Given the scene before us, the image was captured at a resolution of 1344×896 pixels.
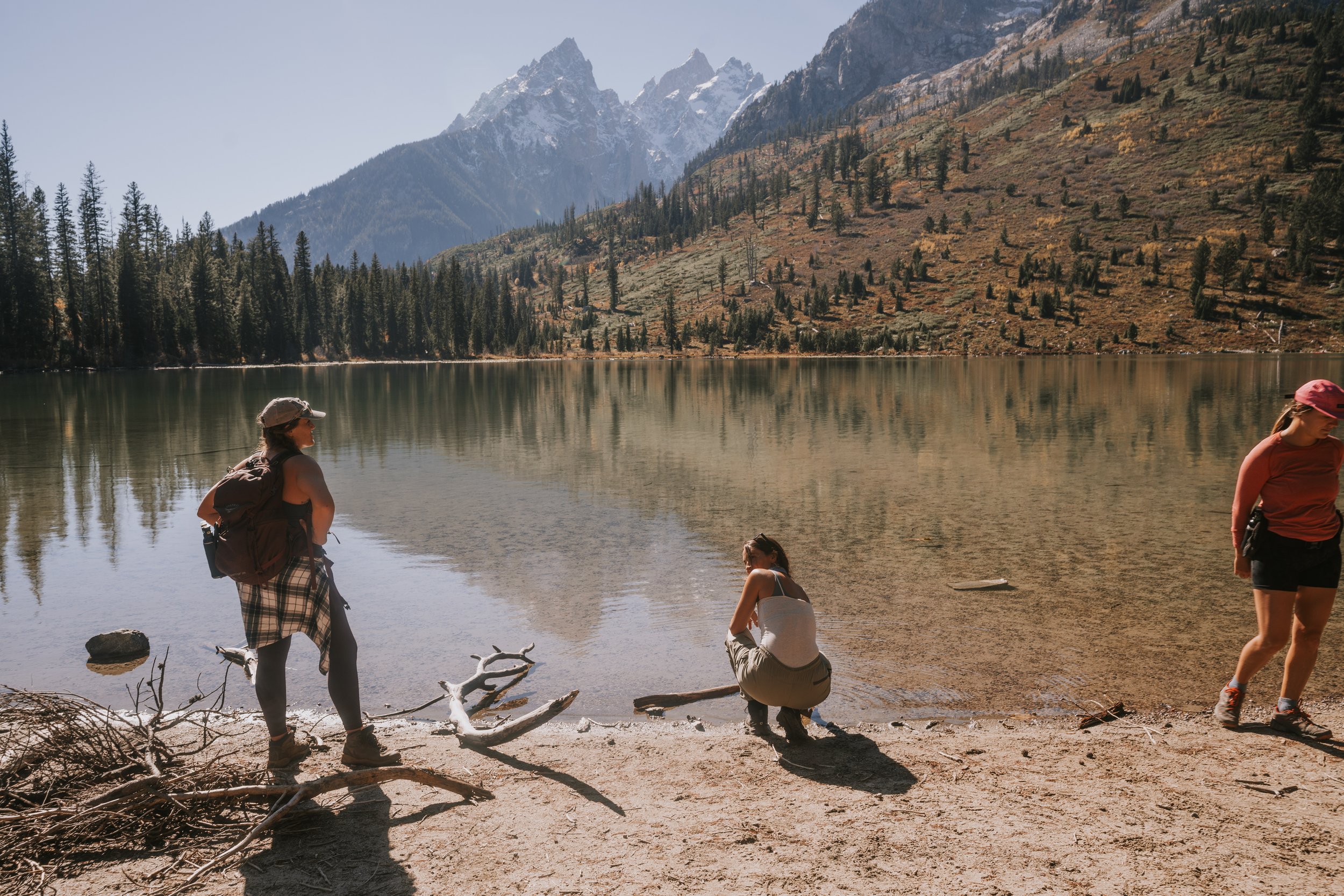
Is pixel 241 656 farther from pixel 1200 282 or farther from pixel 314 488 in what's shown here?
pixel 1200 282

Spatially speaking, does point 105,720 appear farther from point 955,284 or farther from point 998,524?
point 955,284

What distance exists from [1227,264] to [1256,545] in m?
118

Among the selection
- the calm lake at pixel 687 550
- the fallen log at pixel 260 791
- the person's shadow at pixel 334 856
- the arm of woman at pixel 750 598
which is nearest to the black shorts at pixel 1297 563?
the calm lake at pixel 687 550

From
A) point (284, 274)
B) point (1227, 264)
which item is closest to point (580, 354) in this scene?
point (284, 274)

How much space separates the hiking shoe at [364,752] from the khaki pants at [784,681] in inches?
110

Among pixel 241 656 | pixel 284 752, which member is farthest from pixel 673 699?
pixel 241 656

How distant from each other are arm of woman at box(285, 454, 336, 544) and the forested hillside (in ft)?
334

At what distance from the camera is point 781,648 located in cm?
612

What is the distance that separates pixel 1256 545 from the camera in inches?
243

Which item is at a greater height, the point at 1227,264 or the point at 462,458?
the point at 1227,264

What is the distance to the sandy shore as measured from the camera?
416cm

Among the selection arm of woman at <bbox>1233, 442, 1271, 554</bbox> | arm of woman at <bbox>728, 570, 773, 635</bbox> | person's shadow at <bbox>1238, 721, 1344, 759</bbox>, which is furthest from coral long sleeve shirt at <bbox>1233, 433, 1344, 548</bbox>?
arm of woman at <bbox>728, 570, 773, 635</bbox>

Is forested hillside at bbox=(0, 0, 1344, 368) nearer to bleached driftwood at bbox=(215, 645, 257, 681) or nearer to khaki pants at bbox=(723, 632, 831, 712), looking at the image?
bleached driftwood at bbox=(215, 645, 257, 681)

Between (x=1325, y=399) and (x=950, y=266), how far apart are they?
5468 inches
